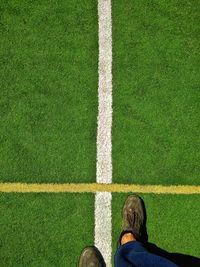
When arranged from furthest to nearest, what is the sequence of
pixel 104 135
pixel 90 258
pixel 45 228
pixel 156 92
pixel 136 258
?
pixel 156 92
pixel 104 135
pixel 45 228
pixel 90 258
pixel 136 258

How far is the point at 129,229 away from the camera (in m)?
4.48

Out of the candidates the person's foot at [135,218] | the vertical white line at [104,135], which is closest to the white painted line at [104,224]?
the vertical white line at [104,135]

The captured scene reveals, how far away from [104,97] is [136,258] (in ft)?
5.62

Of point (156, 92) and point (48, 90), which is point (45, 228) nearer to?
point (48, 90)

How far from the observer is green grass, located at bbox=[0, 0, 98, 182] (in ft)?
14.8

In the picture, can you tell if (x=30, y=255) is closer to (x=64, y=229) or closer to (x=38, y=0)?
(x=64, y=229)

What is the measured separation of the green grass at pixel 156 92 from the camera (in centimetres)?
457

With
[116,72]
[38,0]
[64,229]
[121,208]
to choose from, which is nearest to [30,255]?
[64,229]

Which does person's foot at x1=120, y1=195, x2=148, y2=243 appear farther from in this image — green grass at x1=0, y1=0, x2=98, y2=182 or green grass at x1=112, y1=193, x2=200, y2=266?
green grass at x1=0, y1=0, x2=98, y2=182

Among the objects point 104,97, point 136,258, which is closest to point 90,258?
point 136,258

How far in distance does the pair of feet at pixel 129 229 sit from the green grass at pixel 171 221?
6cm

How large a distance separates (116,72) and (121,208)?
1.46 meters

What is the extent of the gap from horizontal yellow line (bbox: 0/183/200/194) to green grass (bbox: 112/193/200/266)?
0.06 m

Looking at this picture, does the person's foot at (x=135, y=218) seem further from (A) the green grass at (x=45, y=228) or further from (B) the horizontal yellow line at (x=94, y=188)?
(A) the green grass at (x=45, y=228)
